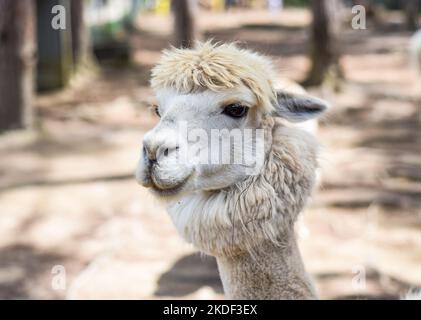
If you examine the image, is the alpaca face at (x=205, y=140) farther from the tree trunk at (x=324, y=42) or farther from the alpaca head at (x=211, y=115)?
the tree trunk at (x=324, y=42)

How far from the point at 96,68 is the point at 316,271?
10.2 metres

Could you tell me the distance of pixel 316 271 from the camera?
5.41m

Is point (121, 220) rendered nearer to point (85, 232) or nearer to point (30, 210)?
point (85, 232)

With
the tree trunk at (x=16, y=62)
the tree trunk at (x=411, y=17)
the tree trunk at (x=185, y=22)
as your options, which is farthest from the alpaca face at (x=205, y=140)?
the tree trunk at (x=411, y=17)

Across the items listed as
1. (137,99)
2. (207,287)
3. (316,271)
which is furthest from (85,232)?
(137,99)

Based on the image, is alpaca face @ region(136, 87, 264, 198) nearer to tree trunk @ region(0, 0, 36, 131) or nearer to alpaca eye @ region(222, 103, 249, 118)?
alpaca eye @ region(222, 103, 249, 118)

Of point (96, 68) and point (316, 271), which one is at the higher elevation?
point (96, 68)

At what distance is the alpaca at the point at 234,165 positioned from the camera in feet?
9.11

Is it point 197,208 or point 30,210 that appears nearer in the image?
point 197,208

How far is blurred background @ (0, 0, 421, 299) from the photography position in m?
5.35

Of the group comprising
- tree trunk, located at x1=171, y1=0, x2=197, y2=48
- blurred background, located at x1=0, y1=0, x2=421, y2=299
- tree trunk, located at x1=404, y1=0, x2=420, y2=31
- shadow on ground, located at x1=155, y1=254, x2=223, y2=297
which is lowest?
shadow on ground, located at x1=155, y1=254, x2=223, y2=297

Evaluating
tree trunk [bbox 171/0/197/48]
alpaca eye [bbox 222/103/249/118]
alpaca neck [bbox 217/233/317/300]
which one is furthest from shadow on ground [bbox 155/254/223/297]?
tree trunk [bbox 171/0/197/48]

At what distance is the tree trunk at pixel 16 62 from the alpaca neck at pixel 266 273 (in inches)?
283
